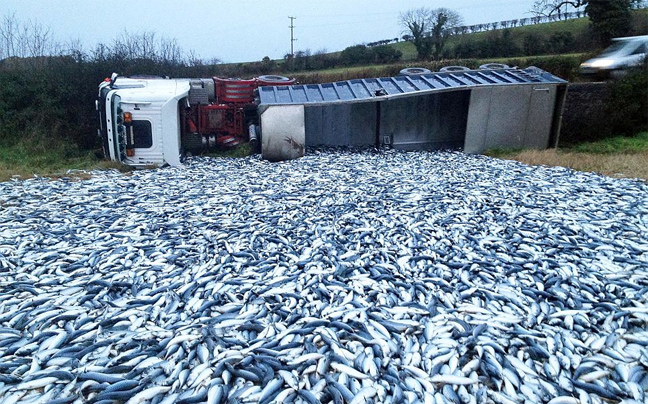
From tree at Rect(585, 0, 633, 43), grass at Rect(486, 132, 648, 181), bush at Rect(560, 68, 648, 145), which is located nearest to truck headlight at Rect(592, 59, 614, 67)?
bush at Rect(560, 68, 648, 145)

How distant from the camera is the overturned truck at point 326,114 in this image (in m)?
10.4

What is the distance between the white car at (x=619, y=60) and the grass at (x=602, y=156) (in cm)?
271

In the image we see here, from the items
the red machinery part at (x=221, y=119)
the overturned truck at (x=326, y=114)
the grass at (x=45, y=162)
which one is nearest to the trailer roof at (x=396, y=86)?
the overturned truck at (x=326, y=114)

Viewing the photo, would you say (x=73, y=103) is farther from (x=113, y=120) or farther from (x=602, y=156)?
(x=602, y=156)

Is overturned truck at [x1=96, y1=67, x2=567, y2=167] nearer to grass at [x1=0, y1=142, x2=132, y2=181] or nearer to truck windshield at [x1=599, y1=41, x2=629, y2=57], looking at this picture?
grass at [x1=0, y1=142, x2=132, y2=181]

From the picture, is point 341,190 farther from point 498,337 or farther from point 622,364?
point 622,364

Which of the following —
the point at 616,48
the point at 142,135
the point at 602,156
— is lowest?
Result: the point at 602,156

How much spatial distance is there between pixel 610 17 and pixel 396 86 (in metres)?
18.8

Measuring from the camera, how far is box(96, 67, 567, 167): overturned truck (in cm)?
1041

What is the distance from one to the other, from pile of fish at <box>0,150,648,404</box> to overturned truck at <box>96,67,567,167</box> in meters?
3.04

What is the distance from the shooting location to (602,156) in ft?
38.9

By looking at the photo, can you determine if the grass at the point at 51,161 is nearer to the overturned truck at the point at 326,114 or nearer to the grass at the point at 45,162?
the grass at the point at 45,162

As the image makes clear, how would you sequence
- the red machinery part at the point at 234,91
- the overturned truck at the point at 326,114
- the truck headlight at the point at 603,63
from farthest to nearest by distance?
the truck headlight at the point at 603,63 < the red machinery part at the point at 234,91 < the overturned truck at the point at 326,114

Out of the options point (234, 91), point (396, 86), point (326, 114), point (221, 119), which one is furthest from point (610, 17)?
point (221, 119)
